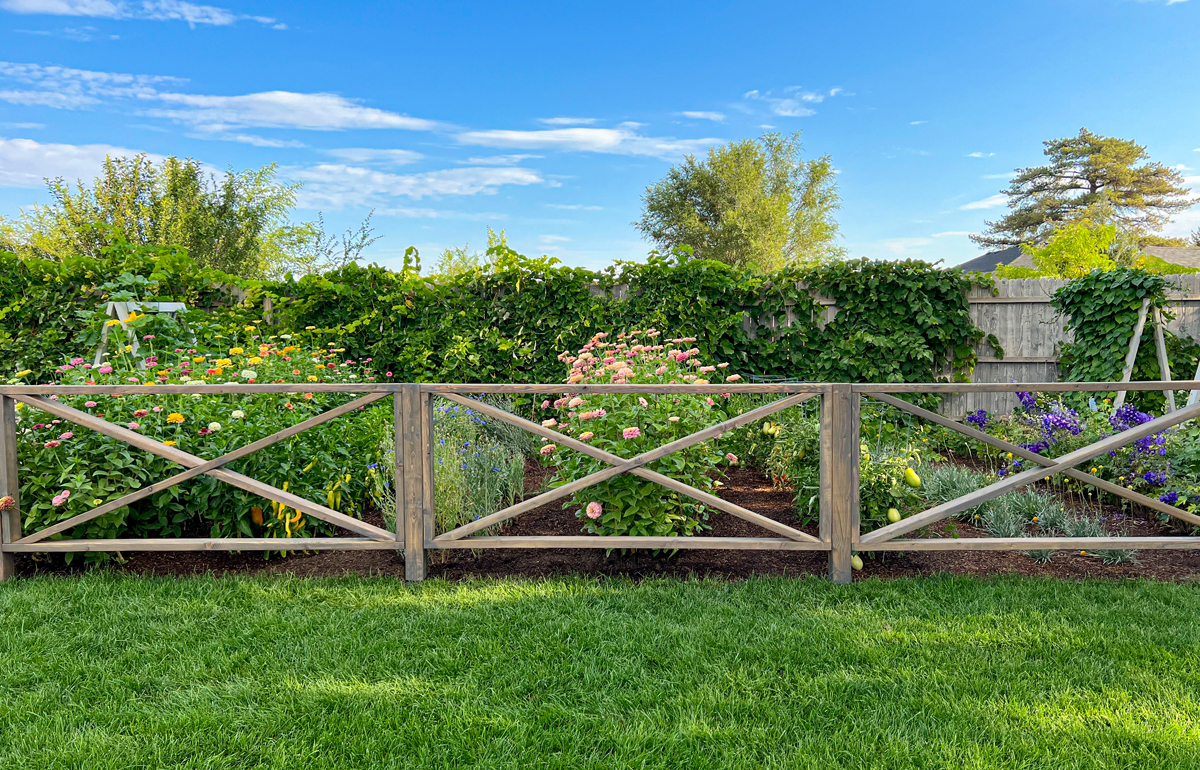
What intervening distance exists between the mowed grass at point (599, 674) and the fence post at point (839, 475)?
0.57 feet

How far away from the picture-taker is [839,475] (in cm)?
303

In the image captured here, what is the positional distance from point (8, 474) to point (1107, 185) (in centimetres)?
3123

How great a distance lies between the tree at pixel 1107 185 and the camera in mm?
24188

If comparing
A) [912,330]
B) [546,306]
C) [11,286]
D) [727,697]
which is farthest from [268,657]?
[11,286]

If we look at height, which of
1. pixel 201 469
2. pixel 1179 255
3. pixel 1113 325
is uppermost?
pixel 1179 255

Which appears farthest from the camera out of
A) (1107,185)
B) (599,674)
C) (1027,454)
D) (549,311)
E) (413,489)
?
(1107,185)

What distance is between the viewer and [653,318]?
595 centimetres

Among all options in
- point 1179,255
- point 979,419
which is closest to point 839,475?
point 979,419

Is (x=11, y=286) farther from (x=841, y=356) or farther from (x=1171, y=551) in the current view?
(x=1171, y=551)

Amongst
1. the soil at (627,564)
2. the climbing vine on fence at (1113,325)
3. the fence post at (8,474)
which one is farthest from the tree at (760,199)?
the fence post at (8,474)

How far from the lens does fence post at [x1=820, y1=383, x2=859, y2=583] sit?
9.87 ft

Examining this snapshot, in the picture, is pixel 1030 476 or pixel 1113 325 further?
pixel 1113 325

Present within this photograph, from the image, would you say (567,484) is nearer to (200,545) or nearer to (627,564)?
(627,564)

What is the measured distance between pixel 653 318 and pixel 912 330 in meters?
2.32
